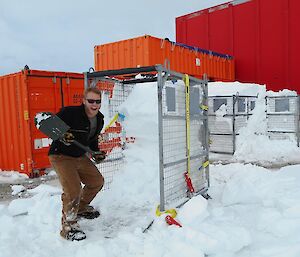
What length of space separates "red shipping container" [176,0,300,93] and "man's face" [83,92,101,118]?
1331 centimetres

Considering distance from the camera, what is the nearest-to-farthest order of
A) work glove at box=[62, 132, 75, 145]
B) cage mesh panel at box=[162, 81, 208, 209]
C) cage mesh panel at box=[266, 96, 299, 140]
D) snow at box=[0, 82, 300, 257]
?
1. snow at box=[0, 82, 300, 257]
2. work glove at box=[62, 132, 75, 145]
3. cage mesh panel at box=[162, 81, 208, 209]
4. cage mesh panel at box=[266, 96, 299, 140]

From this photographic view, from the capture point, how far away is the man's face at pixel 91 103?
4266 mm

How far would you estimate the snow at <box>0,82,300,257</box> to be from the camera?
12.3ft

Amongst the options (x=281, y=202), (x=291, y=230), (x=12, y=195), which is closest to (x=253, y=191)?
(x=281, y=202)

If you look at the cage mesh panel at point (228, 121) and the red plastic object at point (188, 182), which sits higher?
the cage mesh panel at point (228, 121)

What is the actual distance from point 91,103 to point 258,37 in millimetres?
14062

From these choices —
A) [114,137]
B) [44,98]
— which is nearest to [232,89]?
[44,98]

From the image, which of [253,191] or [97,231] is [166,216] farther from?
[253,191]

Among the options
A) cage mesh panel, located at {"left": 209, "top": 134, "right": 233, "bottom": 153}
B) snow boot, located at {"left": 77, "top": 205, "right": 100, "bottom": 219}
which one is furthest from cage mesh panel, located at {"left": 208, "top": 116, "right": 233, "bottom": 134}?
snow boot, located at {"left": 77, "top": 205, "right": 100, "bottom": 219}

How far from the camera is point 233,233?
393 centimetres

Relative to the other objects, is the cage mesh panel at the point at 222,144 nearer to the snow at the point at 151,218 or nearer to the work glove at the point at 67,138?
the snow at the point at 151,218

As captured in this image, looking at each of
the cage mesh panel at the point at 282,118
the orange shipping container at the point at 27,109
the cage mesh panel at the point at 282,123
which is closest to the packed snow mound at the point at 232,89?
the cage mesh panel at the point at 282,118

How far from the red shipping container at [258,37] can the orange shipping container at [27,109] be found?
412 inches

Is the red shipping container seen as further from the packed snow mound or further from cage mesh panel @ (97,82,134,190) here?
cage mesh panel @ (97,82,134,190)
